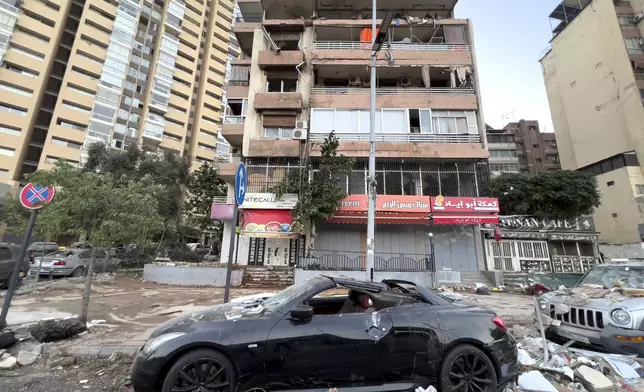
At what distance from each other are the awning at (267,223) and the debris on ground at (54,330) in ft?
33.2

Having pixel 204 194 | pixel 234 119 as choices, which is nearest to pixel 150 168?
pixel 204 194

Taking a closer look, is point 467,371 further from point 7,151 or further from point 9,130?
point 9,130

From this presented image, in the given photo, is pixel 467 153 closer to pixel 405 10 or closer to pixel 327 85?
pixel 327 85

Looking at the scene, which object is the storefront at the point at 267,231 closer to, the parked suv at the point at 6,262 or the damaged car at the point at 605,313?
the parked suv at the point at 6,262

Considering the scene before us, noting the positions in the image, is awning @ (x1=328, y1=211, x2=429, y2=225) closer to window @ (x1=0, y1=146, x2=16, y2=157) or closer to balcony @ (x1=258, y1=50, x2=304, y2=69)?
balcony @ (x1=258, y1=50, x2=304, y2=69)

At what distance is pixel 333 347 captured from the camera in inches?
125

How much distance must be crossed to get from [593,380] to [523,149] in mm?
62206

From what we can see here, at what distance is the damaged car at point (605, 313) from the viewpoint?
14.5 feet

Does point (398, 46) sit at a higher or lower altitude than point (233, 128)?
higher

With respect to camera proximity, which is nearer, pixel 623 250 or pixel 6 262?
pixel 6 262

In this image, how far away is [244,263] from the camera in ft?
56.2

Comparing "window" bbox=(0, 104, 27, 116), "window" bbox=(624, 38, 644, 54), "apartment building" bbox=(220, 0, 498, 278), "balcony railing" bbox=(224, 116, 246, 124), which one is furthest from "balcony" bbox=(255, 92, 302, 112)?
"window" bbox=(624, 38, 644, 54)

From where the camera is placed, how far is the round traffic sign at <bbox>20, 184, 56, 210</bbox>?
5.62 metres

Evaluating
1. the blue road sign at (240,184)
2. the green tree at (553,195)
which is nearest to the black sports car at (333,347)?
the blue road sign at (240,184)
